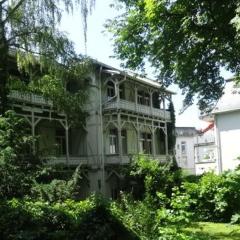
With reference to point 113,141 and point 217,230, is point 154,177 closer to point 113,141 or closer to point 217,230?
point 217,230

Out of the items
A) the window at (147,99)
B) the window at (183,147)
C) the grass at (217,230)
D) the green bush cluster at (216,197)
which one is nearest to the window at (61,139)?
the window at (147,99)

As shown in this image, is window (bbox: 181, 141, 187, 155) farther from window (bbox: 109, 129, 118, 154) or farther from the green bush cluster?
the green bush cluster

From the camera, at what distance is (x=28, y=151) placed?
17453 mm

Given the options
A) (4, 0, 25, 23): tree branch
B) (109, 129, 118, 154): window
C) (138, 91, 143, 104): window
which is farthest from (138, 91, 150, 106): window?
(4, 0, 25, 23): tree branch

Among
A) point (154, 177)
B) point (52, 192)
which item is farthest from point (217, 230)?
point (154, 177)

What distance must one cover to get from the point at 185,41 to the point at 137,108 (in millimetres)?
21662

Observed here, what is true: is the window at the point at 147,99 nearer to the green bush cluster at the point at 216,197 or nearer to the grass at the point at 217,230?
the green bush cluster at the point at 216,197

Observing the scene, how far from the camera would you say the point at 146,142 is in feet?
144

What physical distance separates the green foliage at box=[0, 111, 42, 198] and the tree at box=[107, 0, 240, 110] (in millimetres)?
5571

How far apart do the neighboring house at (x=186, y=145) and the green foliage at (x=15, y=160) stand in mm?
53308

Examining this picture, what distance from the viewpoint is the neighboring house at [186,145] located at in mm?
70188

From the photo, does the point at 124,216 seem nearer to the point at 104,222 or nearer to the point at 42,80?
the point at 104,222

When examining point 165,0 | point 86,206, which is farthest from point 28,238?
point 165,0

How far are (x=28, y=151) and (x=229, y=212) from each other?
701 centimetres
